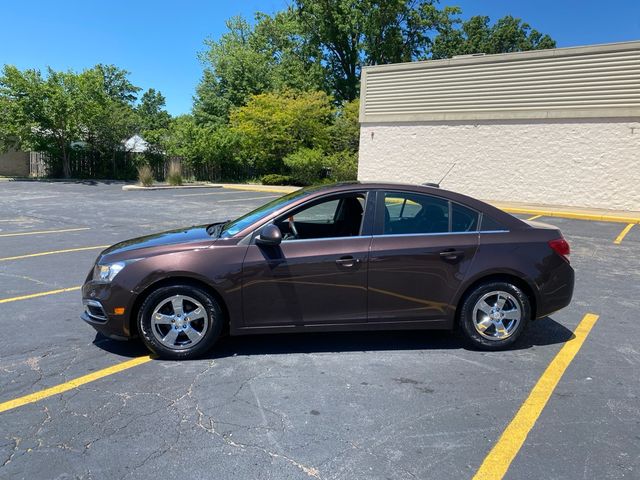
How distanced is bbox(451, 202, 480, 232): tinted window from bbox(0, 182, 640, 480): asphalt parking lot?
1131mm

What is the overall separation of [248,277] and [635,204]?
18.8m

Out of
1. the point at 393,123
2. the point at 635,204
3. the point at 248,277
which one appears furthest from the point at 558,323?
the point at 393,123

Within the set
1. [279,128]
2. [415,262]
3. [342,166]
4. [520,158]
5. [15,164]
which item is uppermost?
[279,128]

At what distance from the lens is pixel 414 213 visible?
4574 millimetres

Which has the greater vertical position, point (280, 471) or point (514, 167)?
point (514, 167)

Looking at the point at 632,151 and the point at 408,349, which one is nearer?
the point at 408,349

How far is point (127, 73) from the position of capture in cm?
5812

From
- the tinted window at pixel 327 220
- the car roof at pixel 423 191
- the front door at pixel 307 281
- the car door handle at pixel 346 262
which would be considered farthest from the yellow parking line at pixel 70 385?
the car roof at pixel 423 191

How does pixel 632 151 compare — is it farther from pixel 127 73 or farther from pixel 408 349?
pixel 127 73

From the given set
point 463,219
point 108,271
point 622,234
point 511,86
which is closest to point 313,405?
point 108,271

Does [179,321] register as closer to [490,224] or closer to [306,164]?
[490,224]

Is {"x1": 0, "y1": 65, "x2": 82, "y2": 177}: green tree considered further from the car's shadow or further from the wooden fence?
the car's shadow

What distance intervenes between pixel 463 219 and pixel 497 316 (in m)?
0.95

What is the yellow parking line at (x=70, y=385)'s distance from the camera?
3.40 m
